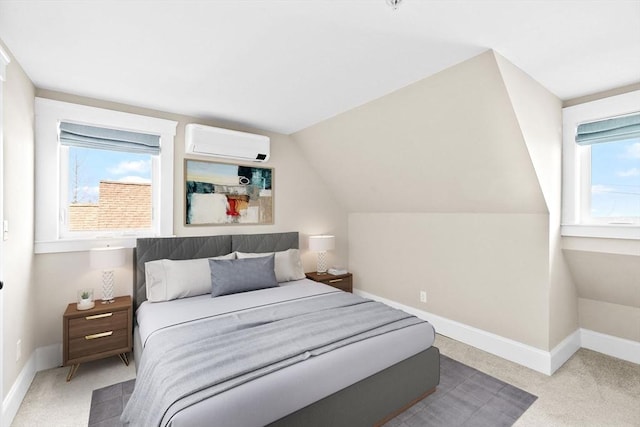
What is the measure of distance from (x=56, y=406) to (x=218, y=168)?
8.03 ft

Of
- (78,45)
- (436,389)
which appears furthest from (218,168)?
(436,389)

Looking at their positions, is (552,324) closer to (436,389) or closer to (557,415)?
(557,415)

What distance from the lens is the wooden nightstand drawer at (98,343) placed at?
2457mm

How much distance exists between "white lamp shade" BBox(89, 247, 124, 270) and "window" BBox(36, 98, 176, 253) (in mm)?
260

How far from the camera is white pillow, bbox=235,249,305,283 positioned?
3.44 meters

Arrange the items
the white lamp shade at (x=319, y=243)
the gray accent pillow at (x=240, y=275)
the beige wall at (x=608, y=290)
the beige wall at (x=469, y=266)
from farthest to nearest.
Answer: the white lamp shade at (x=319, y=243), the gray accent pillow at (x=240, y=275), the beige wall at (x=469, y=266), the beige wall at (x=608, y=290)

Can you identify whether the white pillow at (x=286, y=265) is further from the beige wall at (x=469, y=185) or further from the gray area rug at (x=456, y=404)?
the gray area rug at (x=456, y=404)

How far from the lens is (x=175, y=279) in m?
2.85

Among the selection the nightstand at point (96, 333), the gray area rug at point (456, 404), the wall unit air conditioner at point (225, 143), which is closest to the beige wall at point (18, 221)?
the nightstand at point (96, 333)

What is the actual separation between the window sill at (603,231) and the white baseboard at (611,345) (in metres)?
1.11

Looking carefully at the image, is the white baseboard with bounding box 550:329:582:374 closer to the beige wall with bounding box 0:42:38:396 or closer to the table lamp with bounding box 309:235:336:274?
the table lamp with bounding box 309:235:336:274

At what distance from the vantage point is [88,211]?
295 centimetres

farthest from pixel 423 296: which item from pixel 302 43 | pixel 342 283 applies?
pixel 302 43

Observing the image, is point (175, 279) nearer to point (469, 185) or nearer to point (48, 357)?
point (48, 357)
